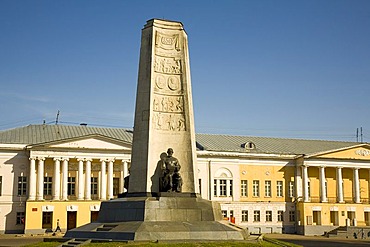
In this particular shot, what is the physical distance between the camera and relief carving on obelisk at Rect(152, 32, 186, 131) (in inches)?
873

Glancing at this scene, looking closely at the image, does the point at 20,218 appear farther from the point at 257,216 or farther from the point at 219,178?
the point at 257,216

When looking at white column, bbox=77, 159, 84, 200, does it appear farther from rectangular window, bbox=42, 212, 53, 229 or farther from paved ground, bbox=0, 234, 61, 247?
paved ground, bbox=0, 234, 61, 247

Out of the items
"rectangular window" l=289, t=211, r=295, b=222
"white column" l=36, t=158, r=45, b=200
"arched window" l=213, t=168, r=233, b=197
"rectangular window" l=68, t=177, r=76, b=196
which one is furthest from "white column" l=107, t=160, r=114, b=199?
"rectangular window" l=289, t=211, r=295, b=222

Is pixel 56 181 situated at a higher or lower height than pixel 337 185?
higher

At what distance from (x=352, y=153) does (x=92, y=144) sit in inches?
1088

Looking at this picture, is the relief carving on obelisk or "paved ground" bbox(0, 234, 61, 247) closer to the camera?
the relief carving on obelisk

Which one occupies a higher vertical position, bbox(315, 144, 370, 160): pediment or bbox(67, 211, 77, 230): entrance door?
bbox(315, 144, 370, 160): pediment

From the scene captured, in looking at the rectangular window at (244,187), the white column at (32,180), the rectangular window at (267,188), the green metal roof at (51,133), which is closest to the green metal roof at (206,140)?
the green metal roof at (51,133)

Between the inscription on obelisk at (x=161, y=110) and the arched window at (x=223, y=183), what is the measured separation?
37.7 m

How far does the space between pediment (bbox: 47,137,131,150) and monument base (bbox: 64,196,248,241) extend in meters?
32.7

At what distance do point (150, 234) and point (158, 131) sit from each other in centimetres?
438

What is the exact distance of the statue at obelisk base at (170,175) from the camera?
827 inches

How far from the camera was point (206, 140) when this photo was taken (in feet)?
206

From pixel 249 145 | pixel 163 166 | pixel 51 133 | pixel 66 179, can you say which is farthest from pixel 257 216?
pixel 163 166
